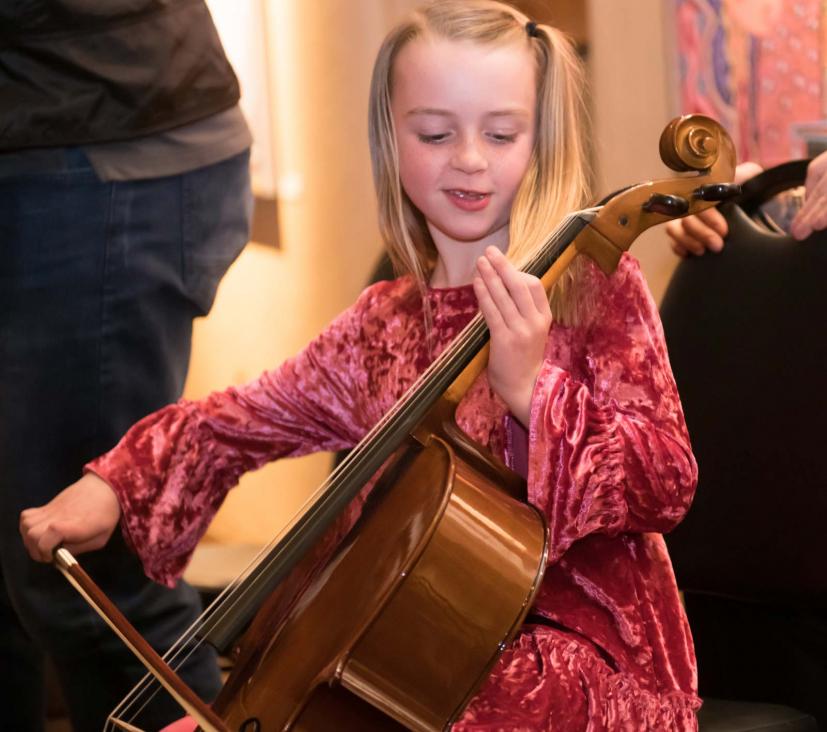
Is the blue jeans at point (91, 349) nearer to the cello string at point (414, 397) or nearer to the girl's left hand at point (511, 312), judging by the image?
the cello string at point (414, 397)

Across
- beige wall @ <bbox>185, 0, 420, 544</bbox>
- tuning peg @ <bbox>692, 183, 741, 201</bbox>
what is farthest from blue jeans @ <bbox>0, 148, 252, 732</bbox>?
beige wall @ <bbox>185, 0, 420, 544</bbox>

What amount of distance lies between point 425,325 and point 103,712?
61 centimetres

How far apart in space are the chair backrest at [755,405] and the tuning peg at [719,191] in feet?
0.73

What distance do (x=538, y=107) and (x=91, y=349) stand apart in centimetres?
55

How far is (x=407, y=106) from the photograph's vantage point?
1294mm

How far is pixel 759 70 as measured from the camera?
83.2 inches

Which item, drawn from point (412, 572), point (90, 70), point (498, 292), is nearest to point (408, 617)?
point (412, 572)

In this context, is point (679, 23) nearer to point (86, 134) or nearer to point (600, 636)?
point (86, 134)

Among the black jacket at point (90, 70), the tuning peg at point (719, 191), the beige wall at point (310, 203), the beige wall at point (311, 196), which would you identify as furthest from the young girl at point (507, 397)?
the beige wall at point (310, 203)

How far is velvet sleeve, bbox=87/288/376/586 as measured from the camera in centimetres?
134

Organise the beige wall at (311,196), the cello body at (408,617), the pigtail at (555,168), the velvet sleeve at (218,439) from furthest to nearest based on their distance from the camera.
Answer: the beige wall at (311,196), the velvet sleeve at (218,439), the pigtail at (555,168), the cello body at (408,617)

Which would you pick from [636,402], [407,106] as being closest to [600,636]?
[636,402]

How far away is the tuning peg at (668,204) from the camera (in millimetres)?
1103

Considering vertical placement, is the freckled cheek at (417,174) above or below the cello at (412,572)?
above
